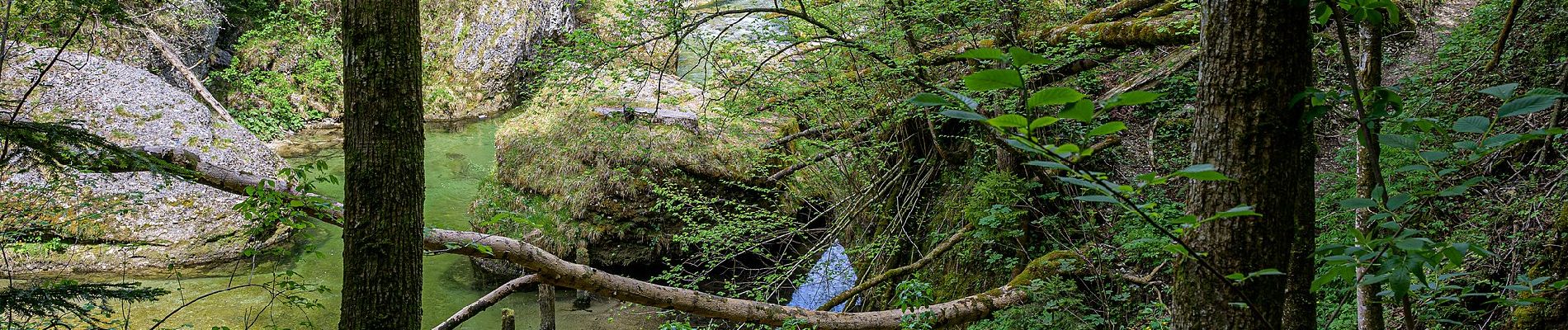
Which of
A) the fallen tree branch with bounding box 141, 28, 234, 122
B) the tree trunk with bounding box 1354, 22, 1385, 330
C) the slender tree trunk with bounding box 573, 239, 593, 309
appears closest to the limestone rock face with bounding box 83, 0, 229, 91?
the fallen tree branch with bounding box 141, 28, 234, 122

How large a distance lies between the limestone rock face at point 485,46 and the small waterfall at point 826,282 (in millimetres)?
9447

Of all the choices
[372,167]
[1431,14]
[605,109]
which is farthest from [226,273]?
[1431,14]

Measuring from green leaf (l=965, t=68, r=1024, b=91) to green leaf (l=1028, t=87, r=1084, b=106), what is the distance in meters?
0.04

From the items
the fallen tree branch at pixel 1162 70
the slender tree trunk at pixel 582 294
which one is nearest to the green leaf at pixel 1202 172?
the fallen tree branch at pixel 1162 70

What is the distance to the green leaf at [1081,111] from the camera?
90 cm

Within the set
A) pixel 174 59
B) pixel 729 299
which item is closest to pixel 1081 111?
pixel 729 299

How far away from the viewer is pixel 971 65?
4859 mm

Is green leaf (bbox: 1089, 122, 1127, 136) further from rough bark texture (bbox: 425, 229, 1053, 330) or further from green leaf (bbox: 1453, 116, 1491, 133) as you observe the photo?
rough bark texture (bbox: 425, 229, 1053, 330)

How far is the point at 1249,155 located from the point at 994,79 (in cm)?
72

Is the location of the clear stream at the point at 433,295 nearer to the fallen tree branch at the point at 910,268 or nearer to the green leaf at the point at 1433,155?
the fallen tree branch at the point at 910,268

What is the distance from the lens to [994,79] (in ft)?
2.88

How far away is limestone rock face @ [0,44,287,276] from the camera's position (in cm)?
752

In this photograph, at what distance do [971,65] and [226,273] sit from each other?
741 cm

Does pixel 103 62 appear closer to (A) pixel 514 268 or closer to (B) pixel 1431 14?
(A) pixel 514 268
